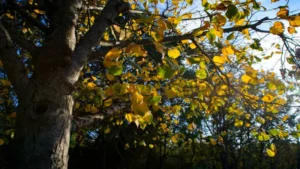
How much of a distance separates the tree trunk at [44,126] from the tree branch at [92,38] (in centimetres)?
17

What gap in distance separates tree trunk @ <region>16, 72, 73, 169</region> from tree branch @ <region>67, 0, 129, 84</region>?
17 cm

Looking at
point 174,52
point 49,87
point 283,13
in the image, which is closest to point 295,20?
point 283,13

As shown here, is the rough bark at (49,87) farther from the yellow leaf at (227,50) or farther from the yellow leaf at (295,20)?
the yellow leaf at (295,20)

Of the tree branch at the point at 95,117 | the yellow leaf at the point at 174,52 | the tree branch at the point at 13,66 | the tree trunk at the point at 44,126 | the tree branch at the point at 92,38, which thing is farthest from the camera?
the tree branch at the point at 95,117

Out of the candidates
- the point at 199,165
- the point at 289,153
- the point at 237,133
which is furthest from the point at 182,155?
the point at 289,153

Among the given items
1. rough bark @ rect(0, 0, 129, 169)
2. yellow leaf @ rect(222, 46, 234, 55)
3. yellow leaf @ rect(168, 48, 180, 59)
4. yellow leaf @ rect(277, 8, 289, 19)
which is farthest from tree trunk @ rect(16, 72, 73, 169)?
yellow leaf @ rect(277, 8, 289, 19)

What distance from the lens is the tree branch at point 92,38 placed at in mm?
2033

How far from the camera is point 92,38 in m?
2.16

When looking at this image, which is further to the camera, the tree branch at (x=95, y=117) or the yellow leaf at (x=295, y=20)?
the tree branch at (x=95, y=117)

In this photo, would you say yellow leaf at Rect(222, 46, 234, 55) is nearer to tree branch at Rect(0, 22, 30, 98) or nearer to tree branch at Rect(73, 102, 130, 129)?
tree branch at Rect(0, 22, 30, 98)

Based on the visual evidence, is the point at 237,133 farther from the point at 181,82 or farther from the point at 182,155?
the point at 181,82

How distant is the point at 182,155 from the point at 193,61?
16101mm

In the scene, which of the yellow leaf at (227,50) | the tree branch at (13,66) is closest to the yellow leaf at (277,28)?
the yellow leaf at (227,50)

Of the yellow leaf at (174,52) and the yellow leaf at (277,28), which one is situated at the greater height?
the yellow leaf at (277,28)
